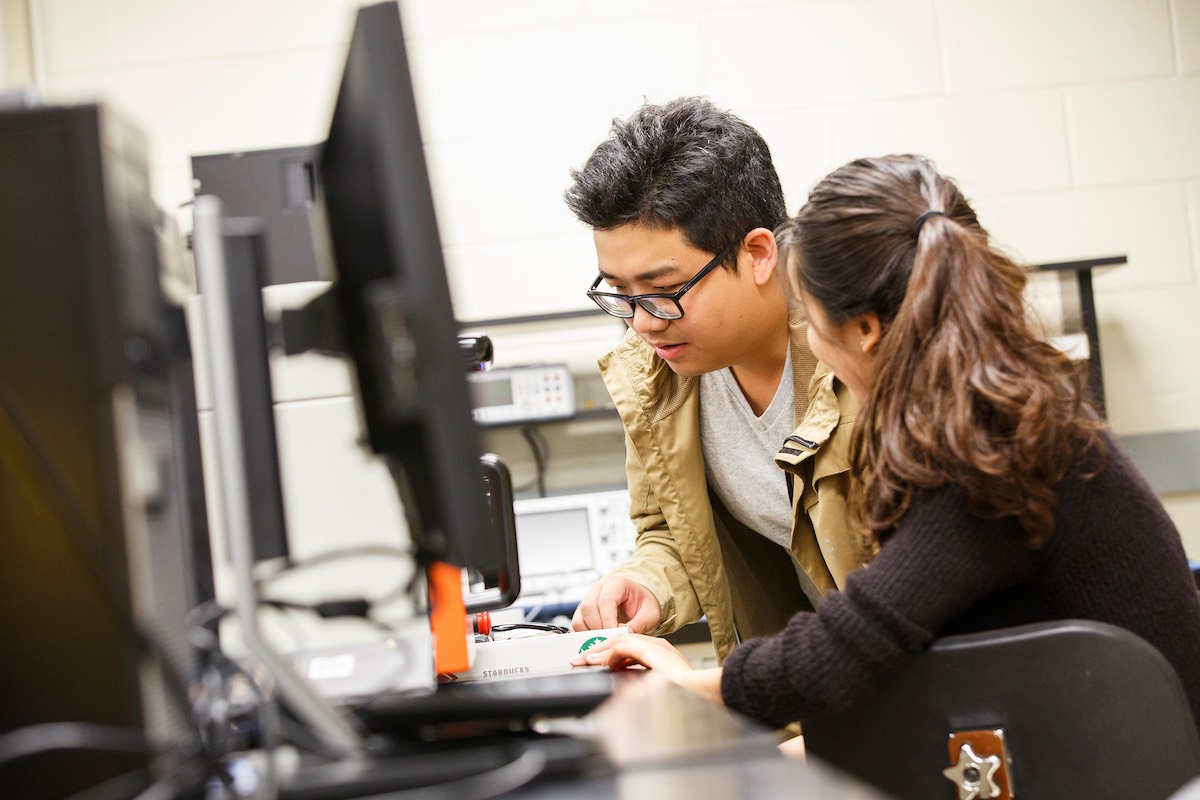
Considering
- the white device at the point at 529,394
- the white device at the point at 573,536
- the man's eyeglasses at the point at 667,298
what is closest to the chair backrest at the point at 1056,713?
the man's eyeglasses at the point at 667,298

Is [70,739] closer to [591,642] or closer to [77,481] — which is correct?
[77,481]

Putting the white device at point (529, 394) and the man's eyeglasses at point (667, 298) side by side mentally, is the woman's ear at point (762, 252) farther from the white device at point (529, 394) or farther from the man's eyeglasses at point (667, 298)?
the white device at point (529, 394)

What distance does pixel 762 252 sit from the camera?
1.57 metres

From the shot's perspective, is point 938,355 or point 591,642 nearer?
point 938,355

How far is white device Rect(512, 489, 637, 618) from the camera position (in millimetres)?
2428

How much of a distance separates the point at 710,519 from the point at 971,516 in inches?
31.0

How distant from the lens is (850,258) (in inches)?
41.5

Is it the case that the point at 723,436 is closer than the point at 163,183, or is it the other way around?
the point at 723,436

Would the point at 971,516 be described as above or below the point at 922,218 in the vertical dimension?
below

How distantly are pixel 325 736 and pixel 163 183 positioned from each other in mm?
2500

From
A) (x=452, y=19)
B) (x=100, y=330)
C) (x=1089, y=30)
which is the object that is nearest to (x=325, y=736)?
(x=100, y=330)

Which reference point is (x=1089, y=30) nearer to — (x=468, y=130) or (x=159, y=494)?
(x=468, y=130)

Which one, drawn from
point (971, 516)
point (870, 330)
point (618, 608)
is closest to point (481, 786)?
point (971, 516)

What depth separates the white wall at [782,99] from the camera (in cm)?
271
